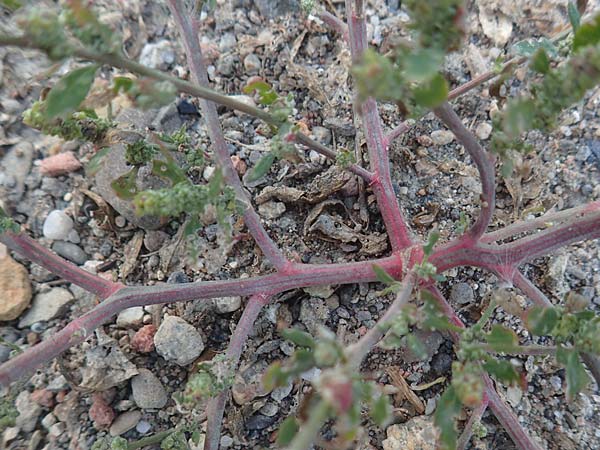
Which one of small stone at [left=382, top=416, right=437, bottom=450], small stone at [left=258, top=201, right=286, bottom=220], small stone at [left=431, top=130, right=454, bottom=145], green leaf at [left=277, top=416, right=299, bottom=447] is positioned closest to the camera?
green leaf at [left=277, top=416, right=299, bottom=447]

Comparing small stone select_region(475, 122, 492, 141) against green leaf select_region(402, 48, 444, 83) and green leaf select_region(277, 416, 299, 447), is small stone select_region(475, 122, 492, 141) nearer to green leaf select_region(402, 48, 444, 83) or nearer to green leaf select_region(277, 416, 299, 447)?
green leaf select_region(402, 48, 444, 83)

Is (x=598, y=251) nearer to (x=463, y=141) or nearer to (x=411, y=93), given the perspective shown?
(x=463, y=141)

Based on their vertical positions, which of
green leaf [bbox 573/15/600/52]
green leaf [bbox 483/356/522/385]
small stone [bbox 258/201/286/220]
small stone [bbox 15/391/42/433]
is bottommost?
small stone [bbox 15/391/42/433]

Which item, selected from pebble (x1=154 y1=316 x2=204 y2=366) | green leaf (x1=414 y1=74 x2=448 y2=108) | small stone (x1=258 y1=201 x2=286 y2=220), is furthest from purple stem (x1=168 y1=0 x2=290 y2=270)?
green leaf (x1=414 y1=74 x2=448 y2=108)

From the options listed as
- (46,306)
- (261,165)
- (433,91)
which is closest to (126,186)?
(261,165)

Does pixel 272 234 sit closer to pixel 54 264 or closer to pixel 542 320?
pixel 54 264

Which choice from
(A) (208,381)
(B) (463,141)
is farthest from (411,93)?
(A) (208,381)

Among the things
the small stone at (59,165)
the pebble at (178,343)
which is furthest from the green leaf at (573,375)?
the small stone at (59,165)

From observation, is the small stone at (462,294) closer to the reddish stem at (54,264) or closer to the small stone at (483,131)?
the small stone at (483,131)
